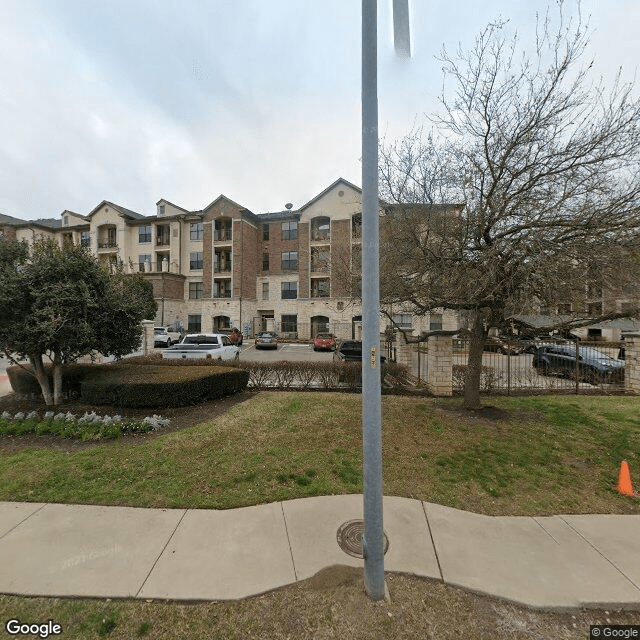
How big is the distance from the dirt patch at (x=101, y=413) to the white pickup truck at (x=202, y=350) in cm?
434

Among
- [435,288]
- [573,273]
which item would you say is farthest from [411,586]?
[573,273]

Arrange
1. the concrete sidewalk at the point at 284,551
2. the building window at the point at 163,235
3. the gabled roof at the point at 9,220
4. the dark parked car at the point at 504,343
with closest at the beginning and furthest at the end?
the concrete sidewalk at the point at 284,551, the dark parked car at the point at 504,343, the building window at the point at 163,235, the gabled roof at the point at 9,220

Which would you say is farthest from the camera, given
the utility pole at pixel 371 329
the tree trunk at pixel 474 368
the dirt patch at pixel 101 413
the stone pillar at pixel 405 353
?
the stone pillar at pixel 405 353

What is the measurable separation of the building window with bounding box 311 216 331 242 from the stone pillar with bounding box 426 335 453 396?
1070 inches

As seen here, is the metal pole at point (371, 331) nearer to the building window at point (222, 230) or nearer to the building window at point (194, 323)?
the building window at point (222, 230)

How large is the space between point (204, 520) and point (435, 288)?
18.8ft

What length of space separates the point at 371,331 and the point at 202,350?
40.2 ft

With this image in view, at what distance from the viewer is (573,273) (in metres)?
5.59

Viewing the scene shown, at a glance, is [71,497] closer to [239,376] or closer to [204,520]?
[204,520]

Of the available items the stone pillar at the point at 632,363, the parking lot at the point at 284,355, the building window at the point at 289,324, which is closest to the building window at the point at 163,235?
the building window at the point at 289,324

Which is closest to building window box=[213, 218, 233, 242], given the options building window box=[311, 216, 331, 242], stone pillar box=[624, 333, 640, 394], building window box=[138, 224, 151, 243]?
building window box=[138, 224, 151, 243]

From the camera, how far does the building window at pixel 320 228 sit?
115 feet

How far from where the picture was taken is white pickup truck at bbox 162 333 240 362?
43.2 feet

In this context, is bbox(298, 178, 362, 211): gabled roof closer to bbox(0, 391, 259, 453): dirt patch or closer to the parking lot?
the parking lot
